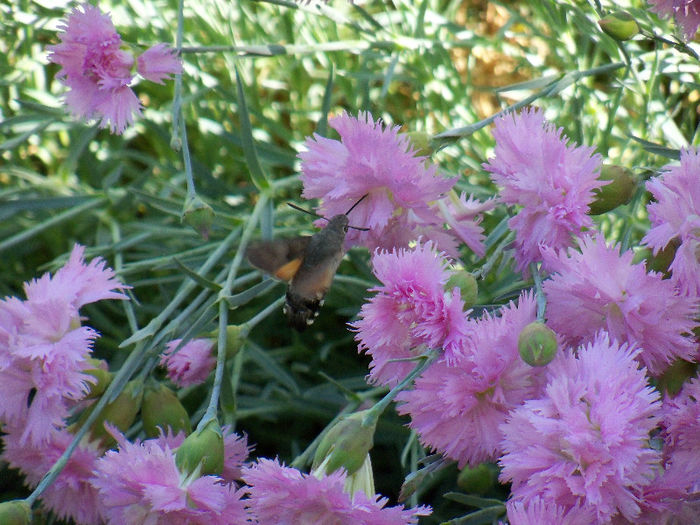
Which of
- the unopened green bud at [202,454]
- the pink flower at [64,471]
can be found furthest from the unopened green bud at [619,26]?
the pink flower at [64,471]

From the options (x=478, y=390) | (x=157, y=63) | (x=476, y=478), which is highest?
(x=157, y=63)

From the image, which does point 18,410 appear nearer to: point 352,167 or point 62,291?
point 62,291

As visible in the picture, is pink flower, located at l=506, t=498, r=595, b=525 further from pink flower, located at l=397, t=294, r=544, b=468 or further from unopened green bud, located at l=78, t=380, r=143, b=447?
unopened green bud, located at l=78, t=380, r=143, b=447

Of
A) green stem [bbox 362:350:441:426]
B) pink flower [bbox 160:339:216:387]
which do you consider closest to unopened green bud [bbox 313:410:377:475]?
green stem [bbox 362:350:441:426]

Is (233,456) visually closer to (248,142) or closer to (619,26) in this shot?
(248,142)

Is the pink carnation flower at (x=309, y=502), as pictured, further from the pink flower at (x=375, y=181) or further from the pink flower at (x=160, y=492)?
the pink flower at (x=375, y=181)

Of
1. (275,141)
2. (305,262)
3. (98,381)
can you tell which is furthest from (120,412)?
(275,141)

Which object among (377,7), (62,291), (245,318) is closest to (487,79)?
(377,7)
